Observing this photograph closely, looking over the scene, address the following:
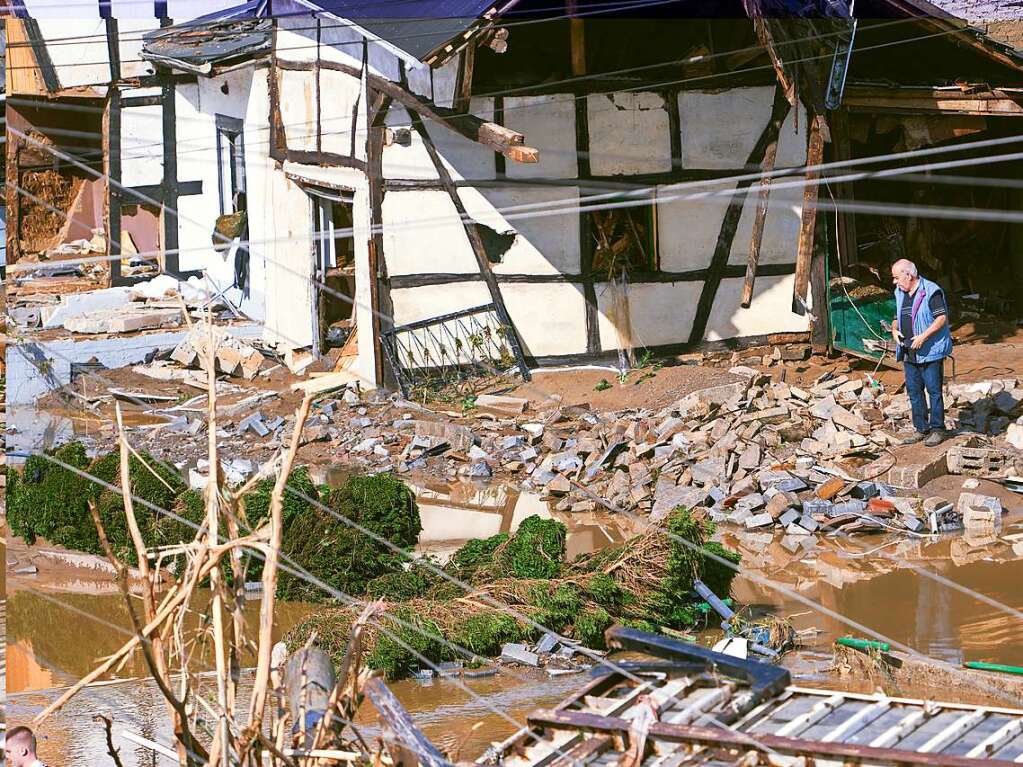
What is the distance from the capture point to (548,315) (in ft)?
42.6

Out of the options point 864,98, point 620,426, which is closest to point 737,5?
point 864,98

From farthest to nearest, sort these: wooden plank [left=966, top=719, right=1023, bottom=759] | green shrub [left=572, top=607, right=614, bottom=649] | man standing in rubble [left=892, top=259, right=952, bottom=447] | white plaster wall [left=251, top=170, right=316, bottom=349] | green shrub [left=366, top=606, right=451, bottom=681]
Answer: white plaster wall [left=251, top=170, right=316, bottom=349] < man standing in rubble [left=892, top=259, right=952, bottom=447] < green shrub [left=572, top=607, right=614, bottom=649] < green shrub [left=366, top=606, right=451, bottom=681] < wooden plank [left=966, top=719, right=1023, bottom=759]

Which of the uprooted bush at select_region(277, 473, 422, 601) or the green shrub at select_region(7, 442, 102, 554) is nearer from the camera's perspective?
the uprooted bush at select_region(277, 473, 422, 601)

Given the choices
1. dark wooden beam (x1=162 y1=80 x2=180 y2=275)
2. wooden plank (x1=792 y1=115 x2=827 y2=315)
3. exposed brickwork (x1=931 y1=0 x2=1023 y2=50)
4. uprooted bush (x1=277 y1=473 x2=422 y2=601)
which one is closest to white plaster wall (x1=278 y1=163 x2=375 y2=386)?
dark wooden beam (x1=162 y1=80 x2=180 y2=275)

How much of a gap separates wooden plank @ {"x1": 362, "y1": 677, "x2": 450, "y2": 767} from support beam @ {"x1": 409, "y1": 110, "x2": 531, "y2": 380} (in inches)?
360

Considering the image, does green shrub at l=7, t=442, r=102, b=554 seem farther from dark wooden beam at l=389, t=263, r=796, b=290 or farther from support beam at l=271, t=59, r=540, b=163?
support beam at l=271, t=59, r=540, b=163

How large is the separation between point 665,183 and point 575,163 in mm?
946

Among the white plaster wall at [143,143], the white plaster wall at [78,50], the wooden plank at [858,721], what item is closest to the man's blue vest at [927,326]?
the wooden plank at [858,721]

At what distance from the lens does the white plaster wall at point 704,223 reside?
13.1 meters

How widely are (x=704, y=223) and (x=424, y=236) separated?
9.15 feet

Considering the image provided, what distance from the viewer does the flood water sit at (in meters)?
6.71

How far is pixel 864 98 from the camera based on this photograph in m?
12.6

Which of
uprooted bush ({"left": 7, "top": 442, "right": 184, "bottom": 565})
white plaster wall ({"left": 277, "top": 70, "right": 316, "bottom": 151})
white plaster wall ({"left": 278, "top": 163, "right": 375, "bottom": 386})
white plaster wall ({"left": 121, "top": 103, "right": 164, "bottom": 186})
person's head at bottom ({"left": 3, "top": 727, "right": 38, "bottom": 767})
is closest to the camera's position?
person's head at bottom ({"left": 3, "top": 727, "right": 38, "bottom": 767})

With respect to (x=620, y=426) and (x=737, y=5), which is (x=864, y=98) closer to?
(x=737, y=5)
